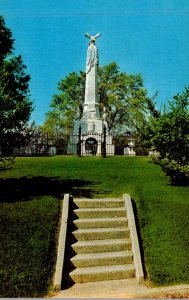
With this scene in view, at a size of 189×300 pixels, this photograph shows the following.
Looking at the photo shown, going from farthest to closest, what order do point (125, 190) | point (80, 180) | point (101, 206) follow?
point (80, 180) < point (125, 190) < point (101, 206)

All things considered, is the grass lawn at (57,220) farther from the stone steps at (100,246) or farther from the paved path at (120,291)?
the stone steps at (100,246)

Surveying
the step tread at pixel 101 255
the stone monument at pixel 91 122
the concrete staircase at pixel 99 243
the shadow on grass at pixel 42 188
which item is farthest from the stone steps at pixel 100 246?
the stone monument at pixel 91 122

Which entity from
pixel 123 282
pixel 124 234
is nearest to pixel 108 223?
pixel 124 234

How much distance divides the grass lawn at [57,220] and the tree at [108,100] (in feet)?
105

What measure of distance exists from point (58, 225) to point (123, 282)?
225 cm

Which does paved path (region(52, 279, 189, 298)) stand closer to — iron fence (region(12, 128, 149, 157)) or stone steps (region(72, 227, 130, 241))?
stone steps (region(72, 227, 130, 241))

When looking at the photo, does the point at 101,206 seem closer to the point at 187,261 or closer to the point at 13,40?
the point at 187,261

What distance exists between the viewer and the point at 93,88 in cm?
3275

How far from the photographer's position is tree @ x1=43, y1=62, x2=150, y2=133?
4772 cm

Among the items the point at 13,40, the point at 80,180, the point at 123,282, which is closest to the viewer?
the point at 123,282

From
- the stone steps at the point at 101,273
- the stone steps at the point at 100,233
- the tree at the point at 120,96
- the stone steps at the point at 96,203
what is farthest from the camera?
the tree at the point at 120,96

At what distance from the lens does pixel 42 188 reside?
12.7 m

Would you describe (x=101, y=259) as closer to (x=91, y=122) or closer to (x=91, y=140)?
(x=91, y=140)

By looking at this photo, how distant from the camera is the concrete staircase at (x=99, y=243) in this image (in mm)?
8219
